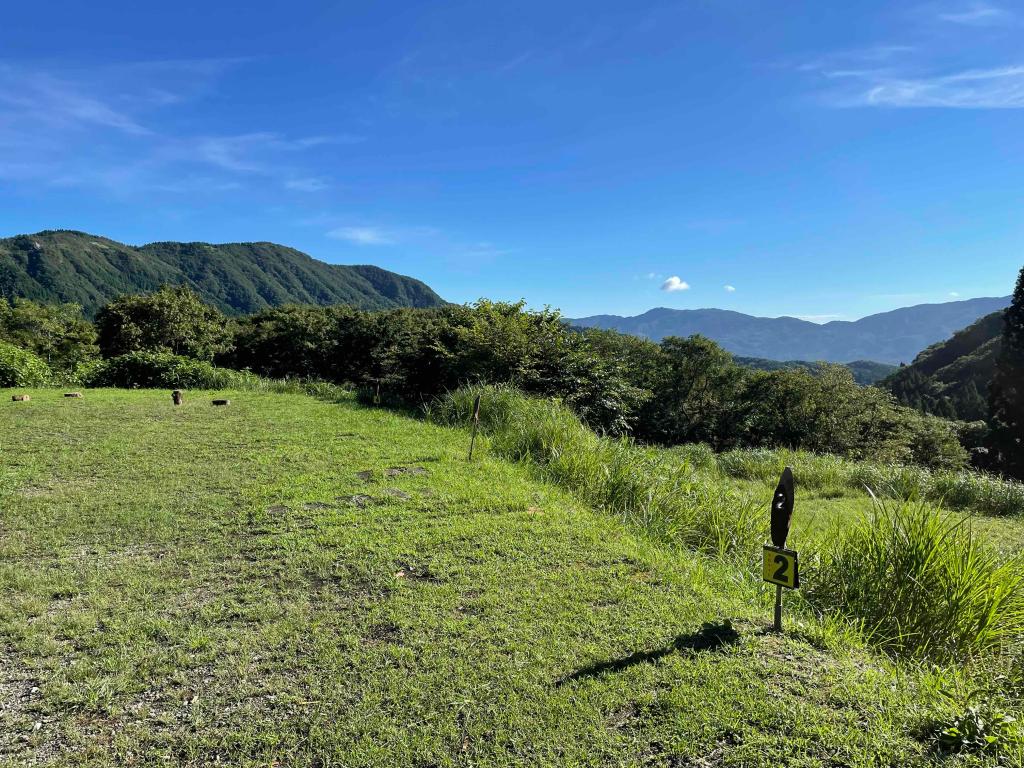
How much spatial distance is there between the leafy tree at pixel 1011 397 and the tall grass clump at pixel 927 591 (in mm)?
31952

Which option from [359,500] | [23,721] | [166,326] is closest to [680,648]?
[23,721]

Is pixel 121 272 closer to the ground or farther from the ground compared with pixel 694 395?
farther from the ground

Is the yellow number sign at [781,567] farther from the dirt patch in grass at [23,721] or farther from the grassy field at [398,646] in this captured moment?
the dirt patch in grass at [23,721]

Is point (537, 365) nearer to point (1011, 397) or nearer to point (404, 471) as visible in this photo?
point (404, 471)

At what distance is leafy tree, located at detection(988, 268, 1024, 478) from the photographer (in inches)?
1007

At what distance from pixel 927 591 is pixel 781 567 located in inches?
55.5

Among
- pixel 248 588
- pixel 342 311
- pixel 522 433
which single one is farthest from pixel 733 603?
pixel 342 311

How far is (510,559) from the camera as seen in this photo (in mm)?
3621

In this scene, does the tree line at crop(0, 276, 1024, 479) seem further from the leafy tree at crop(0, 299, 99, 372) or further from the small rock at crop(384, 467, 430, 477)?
the small rock at crop(384, 467, 430, 477)

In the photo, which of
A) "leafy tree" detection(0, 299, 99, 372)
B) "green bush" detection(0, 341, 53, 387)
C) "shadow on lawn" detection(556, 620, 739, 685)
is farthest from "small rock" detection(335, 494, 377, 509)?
"leafy tree" detection(0, 299, 99, 372)

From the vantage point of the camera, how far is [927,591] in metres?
3.09

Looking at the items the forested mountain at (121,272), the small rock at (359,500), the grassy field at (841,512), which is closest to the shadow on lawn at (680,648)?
the grassy field at (841,512)

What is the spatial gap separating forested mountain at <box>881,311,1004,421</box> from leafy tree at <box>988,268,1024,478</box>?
990 inches

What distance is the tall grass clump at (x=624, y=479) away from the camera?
4562mm
